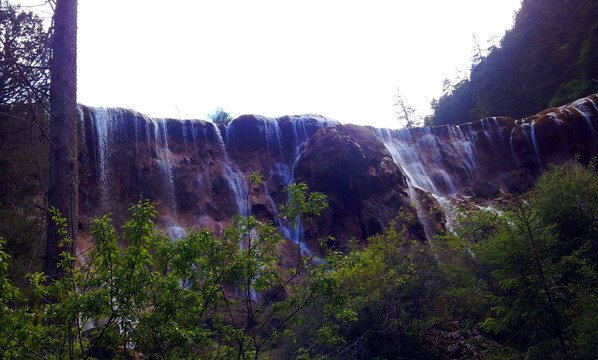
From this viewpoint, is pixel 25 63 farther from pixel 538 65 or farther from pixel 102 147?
pixel 538 65

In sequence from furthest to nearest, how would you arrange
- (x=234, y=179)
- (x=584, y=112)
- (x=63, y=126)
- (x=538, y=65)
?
(x=538, y=65) → (x=584, y=112) → (x=234, y=179) → (x=63, y=126)

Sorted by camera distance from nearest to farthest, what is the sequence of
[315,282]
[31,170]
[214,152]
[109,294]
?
[109,294] → [315,282] → [31,170] → [214,152]

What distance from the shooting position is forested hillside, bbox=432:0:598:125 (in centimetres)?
3331

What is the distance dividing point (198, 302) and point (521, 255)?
5.85 meters

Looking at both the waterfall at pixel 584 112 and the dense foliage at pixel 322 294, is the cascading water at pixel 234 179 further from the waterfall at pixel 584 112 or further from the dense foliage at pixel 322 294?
the waterfall at pixel 584 112

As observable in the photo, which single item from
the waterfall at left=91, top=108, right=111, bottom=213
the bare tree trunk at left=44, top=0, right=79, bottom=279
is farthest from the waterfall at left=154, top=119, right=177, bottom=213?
the bare tree trunk at left=44, top=0, right=79, bottom=279

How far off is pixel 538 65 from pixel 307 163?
28.4m

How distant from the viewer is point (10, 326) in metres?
3.28

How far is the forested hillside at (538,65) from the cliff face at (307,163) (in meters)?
8.19

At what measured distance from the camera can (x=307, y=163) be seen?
24.2m

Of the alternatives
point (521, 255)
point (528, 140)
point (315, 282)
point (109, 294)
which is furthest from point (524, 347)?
point (528, 140)

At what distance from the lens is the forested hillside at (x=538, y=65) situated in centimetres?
3331

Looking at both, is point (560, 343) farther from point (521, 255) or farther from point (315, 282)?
point (315, 282)

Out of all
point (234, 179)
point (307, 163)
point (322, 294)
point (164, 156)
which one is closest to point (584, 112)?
point (307, 163)
